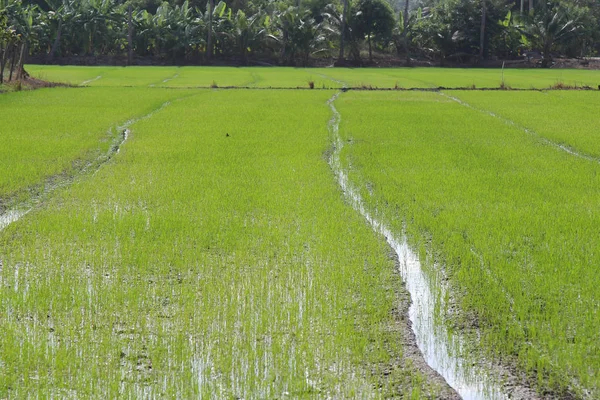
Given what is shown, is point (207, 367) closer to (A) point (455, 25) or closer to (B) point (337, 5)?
(A) point (455, 25)

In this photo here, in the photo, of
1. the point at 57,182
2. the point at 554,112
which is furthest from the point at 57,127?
the point at 554,112

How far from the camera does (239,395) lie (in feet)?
11.3

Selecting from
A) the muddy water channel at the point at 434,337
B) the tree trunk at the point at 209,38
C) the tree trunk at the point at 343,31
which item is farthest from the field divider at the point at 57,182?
the tree trunk at the point at 343,31

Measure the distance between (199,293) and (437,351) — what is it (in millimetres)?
1514

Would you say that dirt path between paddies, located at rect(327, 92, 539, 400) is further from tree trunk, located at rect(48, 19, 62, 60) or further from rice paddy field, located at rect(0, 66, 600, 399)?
tree trunk, located at rect(48, 19, 62, 60)

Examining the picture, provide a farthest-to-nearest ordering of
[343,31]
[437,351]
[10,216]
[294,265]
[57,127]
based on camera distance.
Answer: [343,31] → [57,127] → [10,216] → [294,265] → [437,351]

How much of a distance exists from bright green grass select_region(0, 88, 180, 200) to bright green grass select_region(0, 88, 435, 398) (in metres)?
0.74

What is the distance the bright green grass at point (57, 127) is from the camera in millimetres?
9023

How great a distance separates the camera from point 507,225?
6.41 m

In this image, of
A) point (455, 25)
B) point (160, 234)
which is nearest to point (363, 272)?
point (160, 234)

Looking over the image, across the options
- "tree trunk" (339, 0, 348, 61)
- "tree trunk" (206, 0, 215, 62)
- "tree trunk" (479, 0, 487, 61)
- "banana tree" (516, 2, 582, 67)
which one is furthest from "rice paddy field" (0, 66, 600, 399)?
"tree trunk" (479, 0, 487, 61)

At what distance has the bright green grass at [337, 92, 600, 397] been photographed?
4.04 metres

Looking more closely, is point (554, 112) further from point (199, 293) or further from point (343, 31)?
point (343, 31)

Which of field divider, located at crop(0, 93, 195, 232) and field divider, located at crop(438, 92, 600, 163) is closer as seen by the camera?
field divider, located at crop(0, 93, 195, 232)
